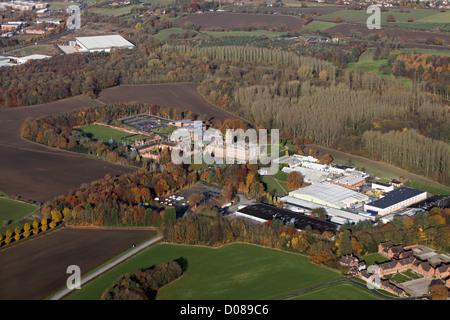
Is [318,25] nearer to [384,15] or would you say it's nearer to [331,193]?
[384,15]

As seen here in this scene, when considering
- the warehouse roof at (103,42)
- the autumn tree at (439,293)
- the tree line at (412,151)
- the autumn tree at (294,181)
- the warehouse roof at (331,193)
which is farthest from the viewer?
the warehouse roof at (103,42)

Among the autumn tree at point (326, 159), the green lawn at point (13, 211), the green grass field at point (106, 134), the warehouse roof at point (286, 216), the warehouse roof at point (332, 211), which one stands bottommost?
the warehouse roof at point (332, 211)

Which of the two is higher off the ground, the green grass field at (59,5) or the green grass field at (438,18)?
the green grass field at (59,5)

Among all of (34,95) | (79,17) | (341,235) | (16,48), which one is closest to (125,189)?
(341,235)

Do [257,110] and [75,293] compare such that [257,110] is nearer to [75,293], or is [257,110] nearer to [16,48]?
[75,293]

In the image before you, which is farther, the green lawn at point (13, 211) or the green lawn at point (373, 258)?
the green lawn at point (13, 211)

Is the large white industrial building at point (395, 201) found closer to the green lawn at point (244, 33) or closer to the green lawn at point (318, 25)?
the green lawn at point (244, 33)

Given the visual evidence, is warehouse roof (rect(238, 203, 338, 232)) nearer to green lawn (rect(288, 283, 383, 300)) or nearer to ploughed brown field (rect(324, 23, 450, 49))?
green lawn (rect(288, 283, 383, 300))

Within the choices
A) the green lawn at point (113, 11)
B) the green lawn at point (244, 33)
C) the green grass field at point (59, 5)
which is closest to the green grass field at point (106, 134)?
the green lawn at point (244, 33)
